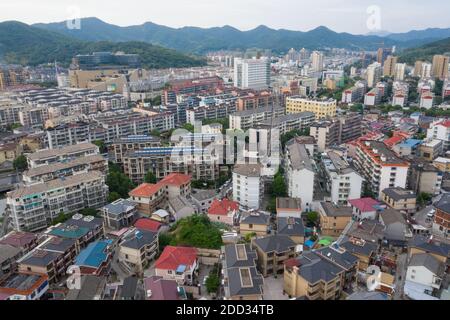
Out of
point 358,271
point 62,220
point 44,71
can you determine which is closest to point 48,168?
point 62,220

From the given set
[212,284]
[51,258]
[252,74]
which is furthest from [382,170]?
[252,74]

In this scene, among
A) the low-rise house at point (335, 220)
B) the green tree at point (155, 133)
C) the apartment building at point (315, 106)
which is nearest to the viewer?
the low-rise house at point (335, 220)

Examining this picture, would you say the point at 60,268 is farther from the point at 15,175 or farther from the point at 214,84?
the point at 214,84

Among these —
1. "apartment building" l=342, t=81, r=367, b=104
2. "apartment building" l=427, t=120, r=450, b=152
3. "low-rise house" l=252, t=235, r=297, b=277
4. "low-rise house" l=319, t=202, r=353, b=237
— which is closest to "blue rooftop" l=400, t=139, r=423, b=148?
"apartment building" l=427, t=120, r=450, b=152

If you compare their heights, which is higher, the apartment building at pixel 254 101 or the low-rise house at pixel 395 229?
the apartment building at pixel 254 101

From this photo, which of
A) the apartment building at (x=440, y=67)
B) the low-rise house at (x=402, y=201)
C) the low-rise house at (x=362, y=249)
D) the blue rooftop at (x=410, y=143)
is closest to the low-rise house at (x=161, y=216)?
the low-rise house at (x=362, y=249)

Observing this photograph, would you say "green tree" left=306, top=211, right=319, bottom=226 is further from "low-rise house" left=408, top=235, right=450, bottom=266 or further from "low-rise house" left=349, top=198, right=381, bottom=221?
"low-rise house" left=408, top=235, right=450, bottom=266

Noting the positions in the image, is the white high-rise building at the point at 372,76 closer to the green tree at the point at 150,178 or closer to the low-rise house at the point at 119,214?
the green tree at the point at 150,178
